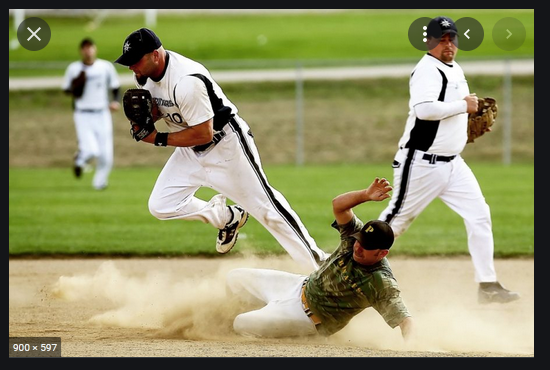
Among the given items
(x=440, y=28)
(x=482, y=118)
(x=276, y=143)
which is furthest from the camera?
(x=276, y=143)

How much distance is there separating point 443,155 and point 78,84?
982 centimetres

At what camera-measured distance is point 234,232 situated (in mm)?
8461

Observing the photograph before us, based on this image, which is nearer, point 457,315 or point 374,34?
point 457,315

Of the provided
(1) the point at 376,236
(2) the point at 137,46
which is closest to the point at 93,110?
(2) the point at 137,46

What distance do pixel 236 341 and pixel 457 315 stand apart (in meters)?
2.46

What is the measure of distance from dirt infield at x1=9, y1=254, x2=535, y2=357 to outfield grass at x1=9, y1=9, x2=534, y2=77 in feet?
61.9

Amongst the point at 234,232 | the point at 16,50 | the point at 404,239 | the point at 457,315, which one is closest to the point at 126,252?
the point at 234,232

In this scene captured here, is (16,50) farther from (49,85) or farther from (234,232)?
(234,232)

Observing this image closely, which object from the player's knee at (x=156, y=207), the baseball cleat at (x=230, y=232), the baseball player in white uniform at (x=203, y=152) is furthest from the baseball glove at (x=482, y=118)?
the player's knee at (x=156, y=207)

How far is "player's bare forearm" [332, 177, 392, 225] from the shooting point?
6.39m

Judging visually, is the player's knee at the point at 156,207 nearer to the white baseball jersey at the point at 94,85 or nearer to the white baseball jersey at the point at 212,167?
the white baseball jersey at the point at 212,167

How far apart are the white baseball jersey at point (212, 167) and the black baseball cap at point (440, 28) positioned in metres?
2.12

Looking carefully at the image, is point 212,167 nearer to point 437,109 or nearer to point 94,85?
point 437,109

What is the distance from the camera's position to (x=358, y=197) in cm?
652
